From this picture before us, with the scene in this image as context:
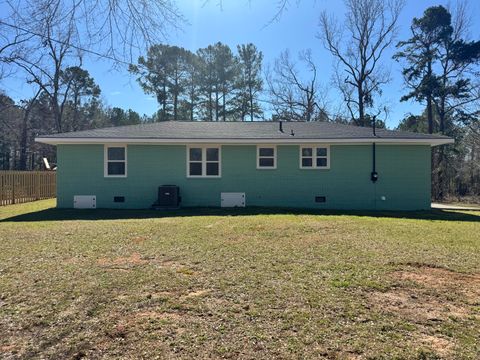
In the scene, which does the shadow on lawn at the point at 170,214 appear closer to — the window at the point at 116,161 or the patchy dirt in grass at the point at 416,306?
the window at the point at 116,161

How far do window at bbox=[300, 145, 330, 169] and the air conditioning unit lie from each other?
4.67 meters

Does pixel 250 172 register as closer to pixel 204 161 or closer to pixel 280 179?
pixel 280 179

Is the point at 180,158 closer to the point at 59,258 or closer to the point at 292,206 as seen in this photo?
the point at 292,206

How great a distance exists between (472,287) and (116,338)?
3.96 m

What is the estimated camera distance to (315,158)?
13.3 meters

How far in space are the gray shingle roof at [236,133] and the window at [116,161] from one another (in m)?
0.50

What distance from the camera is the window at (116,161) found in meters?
13.2

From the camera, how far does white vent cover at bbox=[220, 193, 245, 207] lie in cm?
1326

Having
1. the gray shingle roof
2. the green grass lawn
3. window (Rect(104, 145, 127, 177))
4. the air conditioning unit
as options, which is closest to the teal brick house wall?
window (Rect(104, 145, 127, 177))

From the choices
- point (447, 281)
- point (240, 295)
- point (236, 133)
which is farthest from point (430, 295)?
point (236, 133)

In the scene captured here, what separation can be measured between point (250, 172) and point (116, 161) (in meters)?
4.88

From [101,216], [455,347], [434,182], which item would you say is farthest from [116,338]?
[434,182]

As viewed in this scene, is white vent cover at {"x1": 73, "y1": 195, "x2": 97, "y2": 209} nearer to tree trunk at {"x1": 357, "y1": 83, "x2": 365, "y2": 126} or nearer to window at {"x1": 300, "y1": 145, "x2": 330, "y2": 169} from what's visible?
window at {"x1": 300, "y1": 145, "x2": 330, "y2": 169}

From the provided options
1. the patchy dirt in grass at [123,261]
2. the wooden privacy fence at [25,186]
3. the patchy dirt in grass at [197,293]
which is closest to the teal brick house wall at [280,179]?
the wooden privacy fence at [25,186]
